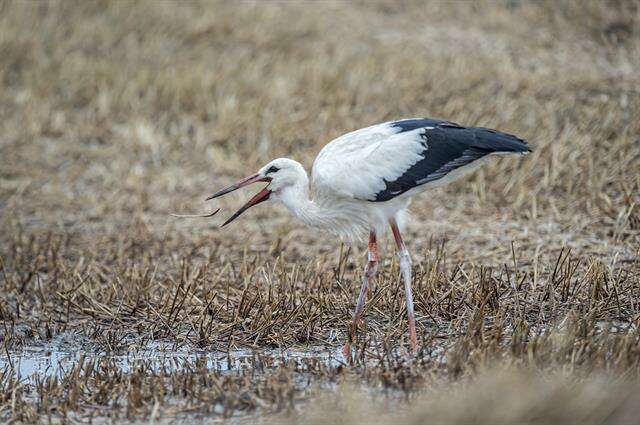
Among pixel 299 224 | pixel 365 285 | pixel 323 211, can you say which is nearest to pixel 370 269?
pixel 365 285

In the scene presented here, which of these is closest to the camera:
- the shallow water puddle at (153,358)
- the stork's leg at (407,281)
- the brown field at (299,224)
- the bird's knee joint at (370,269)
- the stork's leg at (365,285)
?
the brown field at (299,224)

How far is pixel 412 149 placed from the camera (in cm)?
559

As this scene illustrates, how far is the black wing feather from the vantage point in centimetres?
551

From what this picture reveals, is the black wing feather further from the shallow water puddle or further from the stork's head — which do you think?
the shallow water puddle

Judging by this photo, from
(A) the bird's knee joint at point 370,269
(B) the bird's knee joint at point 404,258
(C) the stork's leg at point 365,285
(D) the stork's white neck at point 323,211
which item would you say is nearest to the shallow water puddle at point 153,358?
(C) the stork's leg at point 365,285

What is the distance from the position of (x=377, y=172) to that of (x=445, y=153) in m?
0.42

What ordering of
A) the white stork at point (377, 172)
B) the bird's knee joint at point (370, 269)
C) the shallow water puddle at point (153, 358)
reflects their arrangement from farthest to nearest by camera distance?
1. the bird's knee joint at point (370, 269)
2. the white stork at point (377, 172)
3. the shallow water puddle at point (153, 358)

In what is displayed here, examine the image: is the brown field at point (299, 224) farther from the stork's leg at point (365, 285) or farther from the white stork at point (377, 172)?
the white stork at point (377, 172)

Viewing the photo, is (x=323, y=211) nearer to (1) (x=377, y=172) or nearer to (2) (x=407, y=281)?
(1) (x=377, y=172)

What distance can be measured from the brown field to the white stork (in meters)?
0.54

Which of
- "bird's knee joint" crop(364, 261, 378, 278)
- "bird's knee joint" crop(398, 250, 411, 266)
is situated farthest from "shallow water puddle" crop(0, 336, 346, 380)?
"bird's knee joint" crop(398, 250, 411, 266)

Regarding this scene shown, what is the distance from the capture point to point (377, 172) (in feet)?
18.0

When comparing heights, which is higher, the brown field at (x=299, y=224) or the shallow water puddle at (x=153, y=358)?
the brown field at (x=299, y=224)

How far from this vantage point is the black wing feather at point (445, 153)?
18.1ft
